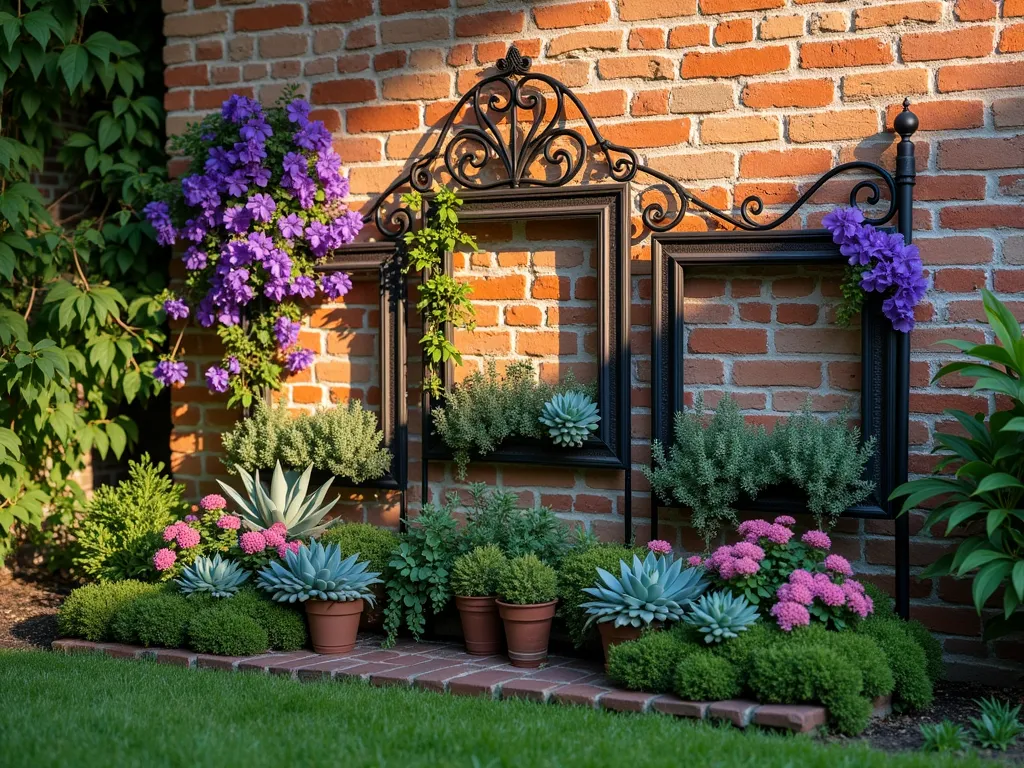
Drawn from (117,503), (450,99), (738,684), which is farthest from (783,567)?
(117,503)

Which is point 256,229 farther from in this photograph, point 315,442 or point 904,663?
point 904,663

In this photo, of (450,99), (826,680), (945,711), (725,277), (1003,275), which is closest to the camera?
(826,680)

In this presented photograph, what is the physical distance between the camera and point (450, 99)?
14.4ft

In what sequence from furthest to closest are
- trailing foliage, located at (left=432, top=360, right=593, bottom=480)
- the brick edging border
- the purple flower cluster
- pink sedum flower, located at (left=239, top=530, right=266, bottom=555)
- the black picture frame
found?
trailing foliage, located at (left=432, top=360, right=593, bottom=480), pink sedum flower, located at (left=239, top=530, right=266, bottom=555), the black picture frame, the purple flower cluster, the brick edging border

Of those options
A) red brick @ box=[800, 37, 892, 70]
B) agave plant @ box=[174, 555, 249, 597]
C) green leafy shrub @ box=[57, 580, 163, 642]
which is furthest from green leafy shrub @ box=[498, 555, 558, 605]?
red brick @ box=[800, 37, 892, 70]

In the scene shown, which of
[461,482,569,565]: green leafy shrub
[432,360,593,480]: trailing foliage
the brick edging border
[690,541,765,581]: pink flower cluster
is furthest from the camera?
[432,360,593,480]: trailing foliage

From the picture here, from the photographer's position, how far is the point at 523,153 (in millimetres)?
4203

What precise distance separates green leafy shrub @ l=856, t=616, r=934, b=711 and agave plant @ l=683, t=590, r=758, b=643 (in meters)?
0.37

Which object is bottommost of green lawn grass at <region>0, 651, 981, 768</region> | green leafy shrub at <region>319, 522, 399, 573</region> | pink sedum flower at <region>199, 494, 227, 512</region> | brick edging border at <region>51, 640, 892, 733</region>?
brick edging border at <region>51, 640, 892, 733</region>

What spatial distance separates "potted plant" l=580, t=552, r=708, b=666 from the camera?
3.37 meters

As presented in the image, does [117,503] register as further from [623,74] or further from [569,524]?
[623,74]

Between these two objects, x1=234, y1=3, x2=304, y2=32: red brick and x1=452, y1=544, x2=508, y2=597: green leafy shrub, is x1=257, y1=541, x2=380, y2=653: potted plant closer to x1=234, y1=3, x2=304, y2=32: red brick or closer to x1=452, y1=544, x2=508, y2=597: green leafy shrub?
x1=452, y1=544, x2=508, y2=597: green leafy shrub

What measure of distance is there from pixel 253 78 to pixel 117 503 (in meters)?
1.98

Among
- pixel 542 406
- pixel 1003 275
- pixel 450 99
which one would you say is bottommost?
pixel 542 406
